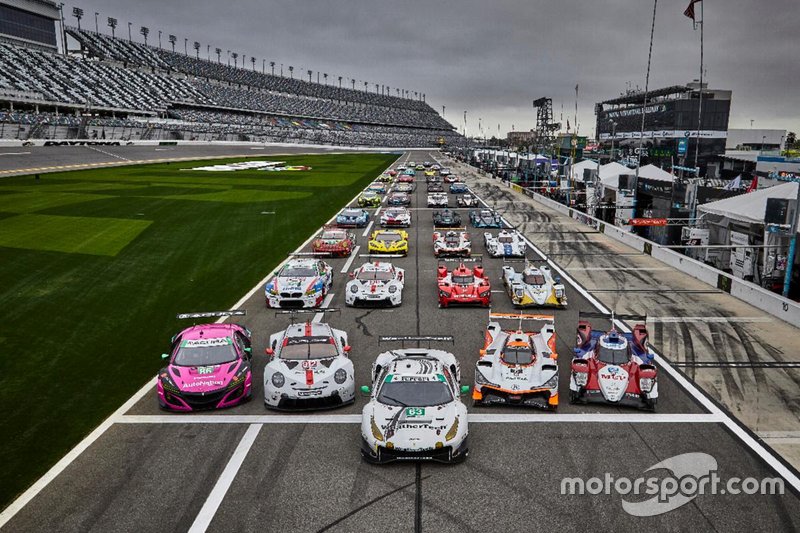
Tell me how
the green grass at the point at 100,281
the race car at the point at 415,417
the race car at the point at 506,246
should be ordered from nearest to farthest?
the race car at the point at 415,417 → the green grass at the point at 100,281 → the race car at the point at 506,246

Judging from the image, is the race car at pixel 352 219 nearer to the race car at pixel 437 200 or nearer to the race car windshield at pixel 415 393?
the race car at pixel 437 200

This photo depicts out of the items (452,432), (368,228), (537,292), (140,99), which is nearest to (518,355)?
(452,432)

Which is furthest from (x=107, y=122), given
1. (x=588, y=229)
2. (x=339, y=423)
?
(x=339, y=423)

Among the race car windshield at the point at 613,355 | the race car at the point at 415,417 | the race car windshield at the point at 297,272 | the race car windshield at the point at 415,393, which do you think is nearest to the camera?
the race car at the point at 415,417

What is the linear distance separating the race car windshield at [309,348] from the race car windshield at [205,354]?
1.17 metres

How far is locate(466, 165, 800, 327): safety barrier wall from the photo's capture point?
696 inches

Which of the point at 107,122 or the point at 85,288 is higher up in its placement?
the point at 107,122

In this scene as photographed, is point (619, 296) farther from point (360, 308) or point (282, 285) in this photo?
point (282, 285)

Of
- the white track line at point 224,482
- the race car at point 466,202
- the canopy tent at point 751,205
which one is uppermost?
the canopy tent at point 751,205

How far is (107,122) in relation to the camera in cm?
9544

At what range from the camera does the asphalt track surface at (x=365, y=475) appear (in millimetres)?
8117

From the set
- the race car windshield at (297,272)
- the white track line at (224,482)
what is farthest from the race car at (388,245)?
the white track line at (224,482)

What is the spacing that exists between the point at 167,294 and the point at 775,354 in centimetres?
1831

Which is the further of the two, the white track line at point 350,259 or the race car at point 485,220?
the race car at point 485,220
